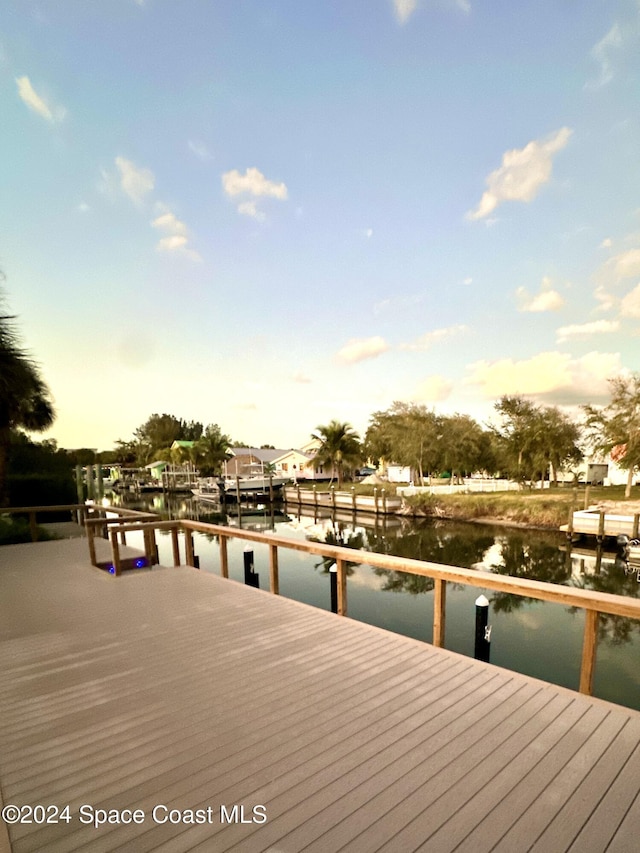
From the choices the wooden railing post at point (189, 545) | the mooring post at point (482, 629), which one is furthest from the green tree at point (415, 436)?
the mooring post at point (482, 629)

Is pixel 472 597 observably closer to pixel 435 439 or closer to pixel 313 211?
pixel 313 211

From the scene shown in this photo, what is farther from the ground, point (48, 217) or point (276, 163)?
point (276, 163)

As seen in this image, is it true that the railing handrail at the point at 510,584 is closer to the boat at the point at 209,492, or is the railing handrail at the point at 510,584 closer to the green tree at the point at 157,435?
the boat at the point at 209,492

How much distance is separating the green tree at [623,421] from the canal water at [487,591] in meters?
9.14

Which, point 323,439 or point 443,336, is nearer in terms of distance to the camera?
point 443,336

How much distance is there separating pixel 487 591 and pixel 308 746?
43.2 feet

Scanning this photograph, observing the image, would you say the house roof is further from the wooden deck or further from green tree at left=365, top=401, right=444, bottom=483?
the wooden deck

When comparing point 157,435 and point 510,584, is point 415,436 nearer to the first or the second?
point 510,584

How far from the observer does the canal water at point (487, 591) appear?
827 centimetres

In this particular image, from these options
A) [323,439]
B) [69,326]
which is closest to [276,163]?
[69,326]

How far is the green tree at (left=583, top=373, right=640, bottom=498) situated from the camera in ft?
76.4

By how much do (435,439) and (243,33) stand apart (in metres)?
29.7

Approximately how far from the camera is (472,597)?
12.0 metres

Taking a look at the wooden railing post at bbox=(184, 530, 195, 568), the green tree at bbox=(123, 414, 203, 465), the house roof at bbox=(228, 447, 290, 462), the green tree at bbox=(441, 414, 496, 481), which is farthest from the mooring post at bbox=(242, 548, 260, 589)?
the green tree at bbox=(123, 414, 203, 465)
